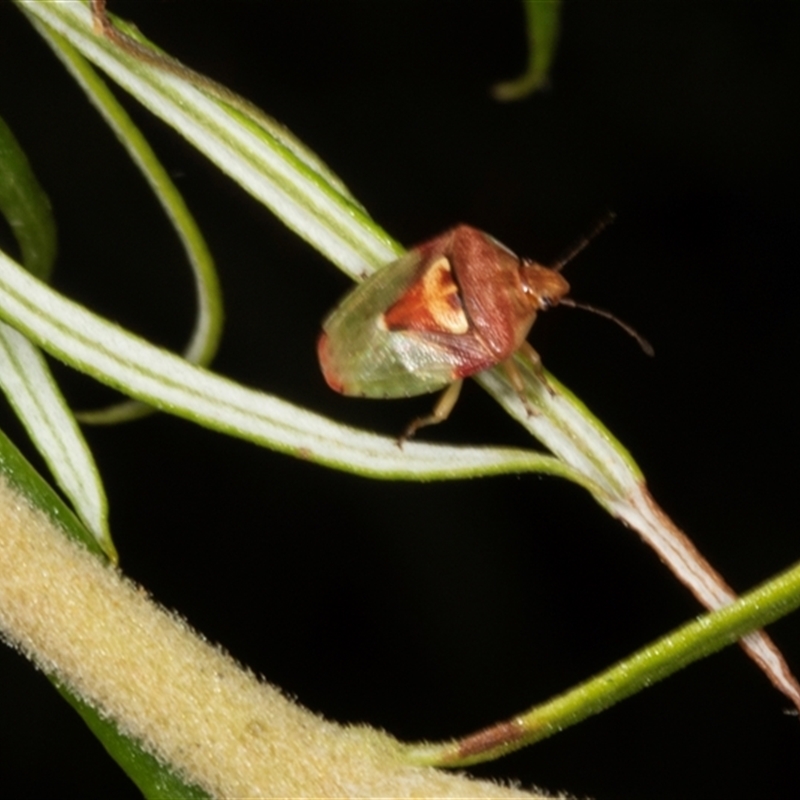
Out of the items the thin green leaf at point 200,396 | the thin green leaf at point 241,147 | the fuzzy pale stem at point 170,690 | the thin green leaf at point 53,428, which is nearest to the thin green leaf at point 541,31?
the thin green leaf at point 241,147

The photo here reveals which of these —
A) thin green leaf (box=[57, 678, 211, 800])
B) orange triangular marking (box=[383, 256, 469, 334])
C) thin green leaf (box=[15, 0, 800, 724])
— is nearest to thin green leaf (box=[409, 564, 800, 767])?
thin green leaf (box=[15, 0, 800, 724])

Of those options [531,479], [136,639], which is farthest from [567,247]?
[136,639]

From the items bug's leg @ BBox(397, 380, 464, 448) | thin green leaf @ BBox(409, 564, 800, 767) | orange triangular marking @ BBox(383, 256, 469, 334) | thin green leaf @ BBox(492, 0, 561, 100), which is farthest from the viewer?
orange triangular marking @ BBox(383, 256, 469, 334)

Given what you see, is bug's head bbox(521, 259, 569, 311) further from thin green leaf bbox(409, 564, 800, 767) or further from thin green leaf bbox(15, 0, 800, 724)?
thin green leaf bbox(409, 564, 800, 767)

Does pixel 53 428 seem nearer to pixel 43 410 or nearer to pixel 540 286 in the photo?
pixel 43 410

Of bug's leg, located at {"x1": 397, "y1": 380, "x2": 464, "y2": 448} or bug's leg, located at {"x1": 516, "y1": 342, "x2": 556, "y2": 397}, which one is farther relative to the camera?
bug's leg, located at {"x1": 397, "y1": 380, "x2": 464, "y2": 448}

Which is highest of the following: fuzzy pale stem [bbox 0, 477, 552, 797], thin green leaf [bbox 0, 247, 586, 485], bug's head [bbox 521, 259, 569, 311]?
bug's head [bbox 521, 259, 569, 311]

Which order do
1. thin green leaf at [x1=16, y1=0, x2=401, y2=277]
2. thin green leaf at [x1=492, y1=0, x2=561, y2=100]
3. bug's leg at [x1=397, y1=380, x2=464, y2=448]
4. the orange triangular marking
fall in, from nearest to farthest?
thin green leaf at [x1=16, y1=0, x2=401, y2=277], thin green leaf at [x1=492, y1=0, x2=561, y2=100], bug's leg at [x1=397, y1=380, x2=464, y2=448], the orange triangular marking

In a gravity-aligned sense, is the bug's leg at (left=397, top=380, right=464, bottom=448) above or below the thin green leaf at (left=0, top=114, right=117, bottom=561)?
above

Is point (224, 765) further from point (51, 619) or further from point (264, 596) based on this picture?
point (264, 596)
